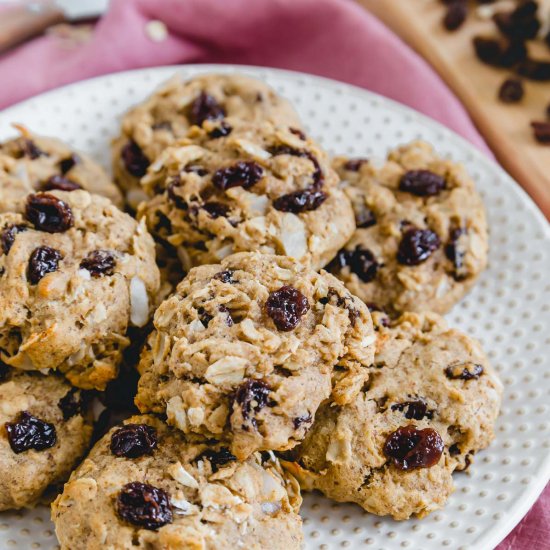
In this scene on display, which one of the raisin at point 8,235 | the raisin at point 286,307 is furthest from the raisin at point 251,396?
the raisin at point 8,235

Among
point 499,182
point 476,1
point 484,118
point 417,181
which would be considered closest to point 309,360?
point 417,181

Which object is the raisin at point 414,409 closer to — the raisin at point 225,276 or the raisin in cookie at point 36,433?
the raisin at point 225,276

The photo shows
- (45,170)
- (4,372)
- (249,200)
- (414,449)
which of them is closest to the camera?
(414,449)

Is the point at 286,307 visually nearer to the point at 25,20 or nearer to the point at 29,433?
the point at 29,433

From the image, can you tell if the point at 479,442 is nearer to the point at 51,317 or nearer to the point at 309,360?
the point at 309,360

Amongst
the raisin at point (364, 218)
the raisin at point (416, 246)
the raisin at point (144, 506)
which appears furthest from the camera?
the raisin at point (364, 218)

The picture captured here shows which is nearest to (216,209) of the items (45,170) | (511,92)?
(45,170)
